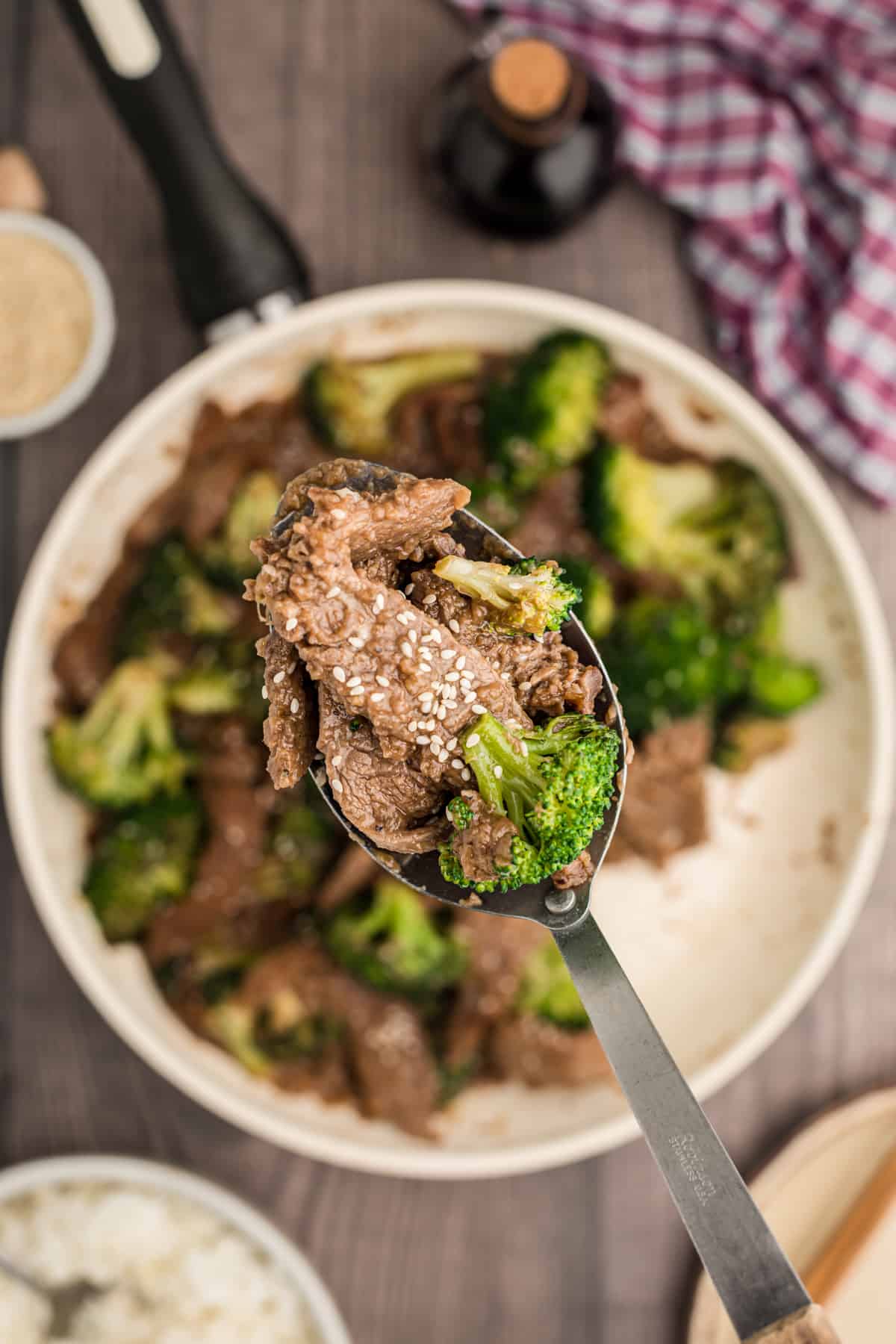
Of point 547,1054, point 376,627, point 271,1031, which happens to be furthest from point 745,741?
point 376,627

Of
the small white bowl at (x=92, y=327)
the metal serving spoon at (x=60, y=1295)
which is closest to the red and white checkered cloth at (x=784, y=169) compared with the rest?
the small white bowl at (x=92, y=327)

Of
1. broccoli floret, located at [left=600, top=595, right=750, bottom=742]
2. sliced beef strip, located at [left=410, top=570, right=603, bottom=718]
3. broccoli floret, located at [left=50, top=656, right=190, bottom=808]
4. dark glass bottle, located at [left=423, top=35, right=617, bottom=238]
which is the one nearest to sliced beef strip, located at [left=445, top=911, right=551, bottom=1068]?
broccoli floret, located at [left=600, top=595, right=750, bottom=742]

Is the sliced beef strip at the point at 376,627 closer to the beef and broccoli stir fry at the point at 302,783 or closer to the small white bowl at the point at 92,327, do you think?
the beef and broccoli stir fry at the point at 302,783

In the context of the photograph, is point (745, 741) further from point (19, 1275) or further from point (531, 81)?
point (19, 1275)

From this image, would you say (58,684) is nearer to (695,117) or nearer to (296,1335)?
(296,1335)

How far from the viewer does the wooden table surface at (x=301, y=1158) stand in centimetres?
356

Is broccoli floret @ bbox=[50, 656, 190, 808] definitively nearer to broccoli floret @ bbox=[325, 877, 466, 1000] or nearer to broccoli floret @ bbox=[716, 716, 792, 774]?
broccoli floret @ bbox=[325, 877, 466, 1000]

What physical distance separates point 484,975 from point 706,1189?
1.56 metres

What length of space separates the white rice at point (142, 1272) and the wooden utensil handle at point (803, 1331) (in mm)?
2172

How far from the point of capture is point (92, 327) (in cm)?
339

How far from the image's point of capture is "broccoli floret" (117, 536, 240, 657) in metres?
3.36

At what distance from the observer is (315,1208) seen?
3.59 metres

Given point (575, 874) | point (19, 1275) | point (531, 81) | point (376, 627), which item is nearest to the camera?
point (376, 627)

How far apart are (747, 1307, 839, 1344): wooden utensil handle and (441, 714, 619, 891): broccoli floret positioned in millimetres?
775
